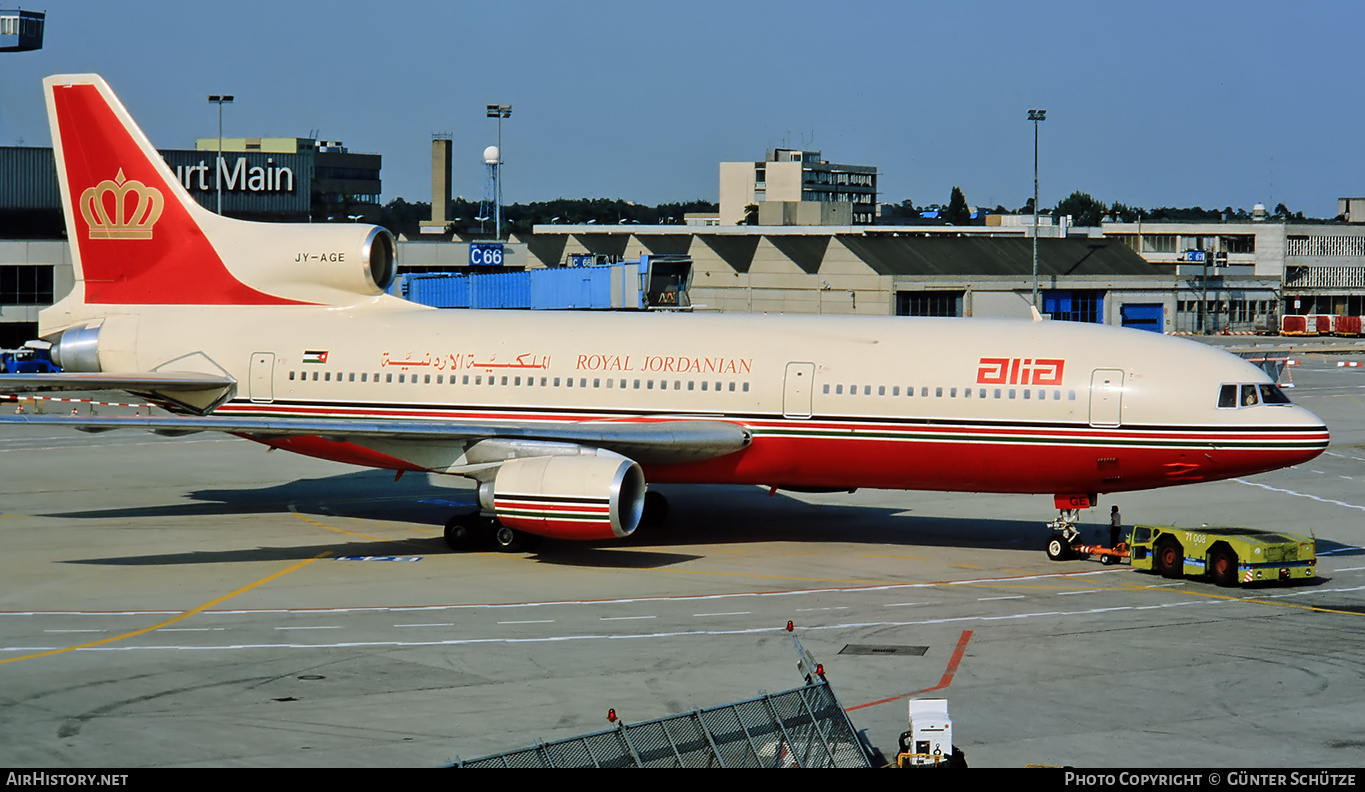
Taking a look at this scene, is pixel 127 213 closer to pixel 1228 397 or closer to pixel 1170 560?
pixel 1170 560

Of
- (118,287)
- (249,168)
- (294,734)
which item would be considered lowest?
(294,734)

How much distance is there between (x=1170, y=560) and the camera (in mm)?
30250

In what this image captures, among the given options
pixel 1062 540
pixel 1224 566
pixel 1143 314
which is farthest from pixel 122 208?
pixel 1143 314

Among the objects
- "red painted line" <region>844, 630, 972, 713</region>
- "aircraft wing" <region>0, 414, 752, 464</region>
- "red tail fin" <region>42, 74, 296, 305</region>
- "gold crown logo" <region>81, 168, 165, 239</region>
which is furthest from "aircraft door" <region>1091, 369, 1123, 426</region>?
"gold crown logo" <region>81, 168, 165, 239</region>

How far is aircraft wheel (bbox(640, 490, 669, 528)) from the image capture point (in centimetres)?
3653

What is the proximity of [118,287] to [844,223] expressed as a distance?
135303mm

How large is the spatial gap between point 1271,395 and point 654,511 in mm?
15000

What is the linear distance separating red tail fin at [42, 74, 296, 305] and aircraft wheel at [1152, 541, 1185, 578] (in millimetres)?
22320

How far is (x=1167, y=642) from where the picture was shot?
2436 cm

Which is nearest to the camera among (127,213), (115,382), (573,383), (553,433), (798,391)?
(553,433)

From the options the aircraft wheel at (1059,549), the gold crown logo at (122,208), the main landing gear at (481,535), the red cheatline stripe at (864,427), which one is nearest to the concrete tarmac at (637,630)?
the aircraft wheel at (1059,549)

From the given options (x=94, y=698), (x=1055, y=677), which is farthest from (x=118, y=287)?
(x=1055, y=677)
